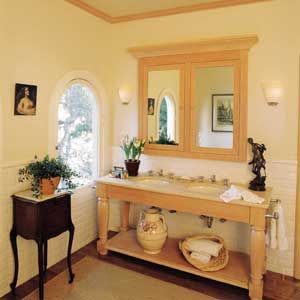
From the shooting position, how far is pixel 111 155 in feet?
12.2

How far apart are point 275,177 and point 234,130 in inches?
23.0

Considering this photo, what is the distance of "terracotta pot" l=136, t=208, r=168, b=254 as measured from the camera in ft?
9.64

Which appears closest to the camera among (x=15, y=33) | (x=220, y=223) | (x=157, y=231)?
(x=15, y=33)

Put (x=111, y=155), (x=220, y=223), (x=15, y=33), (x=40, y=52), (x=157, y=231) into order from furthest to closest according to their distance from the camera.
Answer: (x=111, y=155), (x=220, y=223), (x=157, y=231), (x=40, y=52), (x=15, y=33)

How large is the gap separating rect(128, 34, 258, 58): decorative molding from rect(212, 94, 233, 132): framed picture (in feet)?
1.52

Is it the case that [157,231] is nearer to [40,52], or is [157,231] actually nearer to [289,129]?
[289,129]

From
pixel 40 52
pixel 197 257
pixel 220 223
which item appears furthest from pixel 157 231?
pixel 40 52

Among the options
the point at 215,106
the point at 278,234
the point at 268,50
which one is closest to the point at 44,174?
the point at 215,106

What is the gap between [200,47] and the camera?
9.98 feet

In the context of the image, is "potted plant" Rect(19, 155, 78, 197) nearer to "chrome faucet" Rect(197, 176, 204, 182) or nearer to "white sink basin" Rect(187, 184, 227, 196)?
"white sink basin" Rect(187, 184, 227, 196)

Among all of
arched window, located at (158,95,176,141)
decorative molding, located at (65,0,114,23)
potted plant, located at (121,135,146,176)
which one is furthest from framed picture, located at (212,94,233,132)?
decorative molding, located at (65,0,114,23)

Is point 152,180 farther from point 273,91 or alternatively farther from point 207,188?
point 273,91

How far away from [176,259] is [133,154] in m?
1.16

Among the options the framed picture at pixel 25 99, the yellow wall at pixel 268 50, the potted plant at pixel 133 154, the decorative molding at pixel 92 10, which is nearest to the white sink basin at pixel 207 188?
the yellow wall at pixel 268 50
